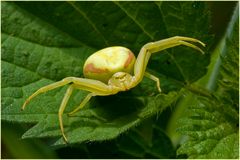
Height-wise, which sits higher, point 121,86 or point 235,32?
point 235,32

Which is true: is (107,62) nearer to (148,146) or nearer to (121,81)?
(121,81)

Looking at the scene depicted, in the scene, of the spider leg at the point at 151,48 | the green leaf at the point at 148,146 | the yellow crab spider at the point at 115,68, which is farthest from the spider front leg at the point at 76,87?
the green leaf at the point at 148,146

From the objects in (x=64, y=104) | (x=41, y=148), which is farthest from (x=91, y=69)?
(x=41, y=148)

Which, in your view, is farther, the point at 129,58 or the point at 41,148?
the point at 41,148

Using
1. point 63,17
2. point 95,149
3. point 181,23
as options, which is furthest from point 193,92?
point 63,17

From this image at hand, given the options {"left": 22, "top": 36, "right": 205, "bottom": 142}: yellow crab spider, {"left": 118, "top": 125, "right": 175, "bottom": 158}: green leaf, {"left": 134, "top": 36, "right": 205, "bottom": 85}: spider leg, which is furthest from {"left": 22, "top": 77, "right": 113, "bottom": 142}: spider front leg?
{"left": 118, "top": 125, "right": 175, "bottom": 158}: green leaf

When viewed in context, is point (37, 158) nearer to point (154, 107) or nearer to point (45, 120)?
point (45, 120)
